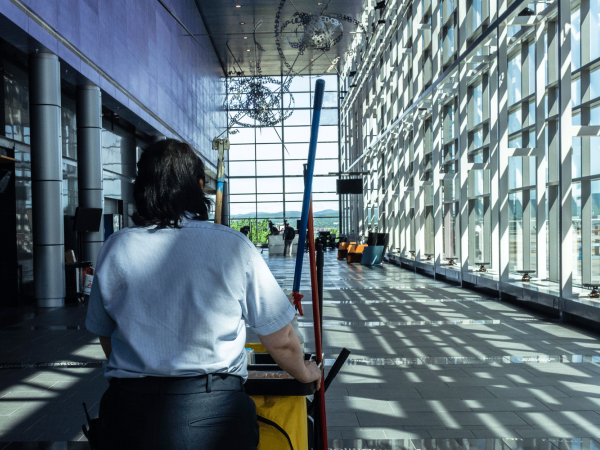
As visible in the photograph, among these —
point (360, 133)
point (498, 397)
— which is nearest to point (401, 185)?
point (360, 133)

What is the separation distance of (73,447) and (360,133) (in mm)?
28696

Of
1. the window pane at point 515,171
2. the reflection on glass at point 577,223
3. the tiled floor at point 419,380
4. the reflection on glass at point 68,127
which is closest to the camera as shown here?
the tiled floor at point 419,380

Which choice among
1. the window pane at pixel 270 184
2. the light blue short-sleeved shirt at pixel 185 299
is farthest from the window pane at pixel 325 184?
the light blue short-sleeved shirt at pixel 185 299

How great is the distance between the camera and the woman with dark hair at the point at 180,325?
1497 millimetres

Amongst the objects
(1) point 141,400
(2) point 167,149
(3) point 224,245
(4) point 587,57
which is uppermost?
(4) point 587,57

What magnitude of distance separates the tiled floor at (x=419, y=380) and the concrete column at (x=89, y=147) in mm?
4051

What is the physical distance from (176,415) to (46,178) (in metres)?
10.0

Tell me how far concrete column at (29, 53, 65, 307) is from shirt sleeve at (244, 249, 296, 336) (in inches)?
393

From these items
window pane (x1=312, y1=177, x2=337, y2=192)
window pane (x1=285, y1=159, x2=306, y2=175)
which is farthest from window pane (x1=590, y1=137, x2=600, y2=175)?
window pane (x1=285, y1=159, x2=306, y2=175)

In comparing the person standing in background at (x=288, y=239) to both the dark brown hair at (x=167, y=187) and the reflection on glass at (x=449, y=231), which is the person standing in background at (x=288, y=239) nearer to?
the reflection on glass at (x=449, y=231)

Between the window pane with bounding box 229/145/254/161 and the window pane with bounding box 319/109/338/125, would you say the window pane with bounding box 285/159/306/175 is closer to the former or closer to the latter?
the window pane with bounding box 229/145/254/161

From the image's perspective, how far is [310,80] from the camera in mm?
37250

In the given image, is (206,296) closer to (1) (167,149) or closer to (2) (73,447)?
(1) (167,149)

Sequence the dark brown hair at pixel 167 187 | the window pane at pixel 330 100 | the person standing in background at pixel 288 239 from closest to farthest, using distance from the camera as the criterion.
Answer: the dark brown hair at pixel 167 187 → the person standing in background at pixel 288 239 → the window pane at pixel 330 100
